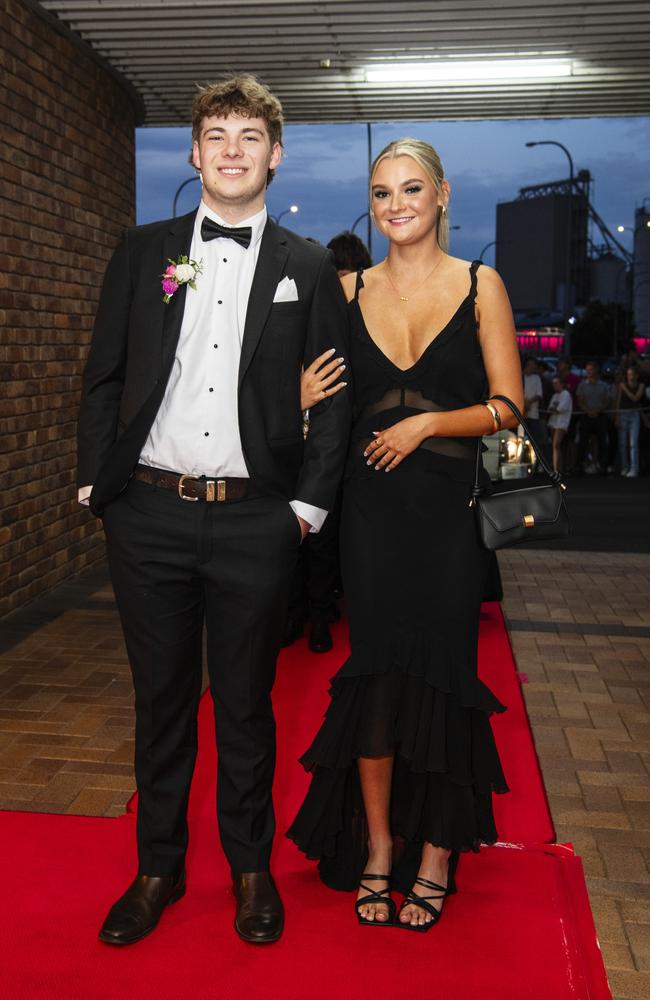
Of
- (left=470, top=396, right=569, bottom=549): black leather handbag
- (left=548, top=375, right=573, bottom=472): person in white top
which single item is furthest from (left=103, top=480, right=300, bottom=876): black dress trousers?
(left=548, top=375, right=573, bottom=472): person in white top

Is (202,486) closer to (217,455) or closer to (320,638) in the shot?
(217,455)

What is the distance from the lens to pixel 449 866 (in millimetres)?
3117

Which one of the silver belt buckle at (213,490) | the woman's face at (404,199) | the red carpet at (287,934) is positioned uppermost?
the woman's face at (404,199)

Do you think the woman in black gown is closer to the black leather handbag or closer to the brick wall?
the black leather handbag

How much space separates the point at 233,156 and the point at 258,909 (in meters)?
2.02

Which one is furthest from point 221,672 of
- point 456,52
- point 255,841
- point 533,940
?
point 456,52

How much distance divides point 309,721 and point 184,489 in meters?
2.18

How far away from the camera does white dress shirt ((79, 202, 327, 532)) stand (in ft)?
9.11

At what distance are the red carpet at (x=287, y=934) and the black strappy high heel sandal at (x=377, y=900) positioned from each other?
0.02 m

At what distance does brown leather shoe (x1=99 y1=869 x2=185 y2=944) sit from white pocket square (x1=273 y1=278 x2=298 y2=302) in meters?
1.64

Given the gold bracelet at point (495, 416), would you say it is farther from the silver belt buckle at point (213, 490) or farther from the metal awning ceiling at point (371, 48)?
the metal awning ceiling at point (371, 48)

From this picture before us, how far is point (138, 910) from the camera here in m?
2.88

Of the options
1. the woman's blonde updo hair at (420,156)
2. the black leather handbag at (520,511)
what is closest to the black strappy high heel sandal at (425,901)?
the black leather handbag at (520,511)

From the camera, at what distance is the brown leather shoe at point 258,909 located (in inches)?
112
